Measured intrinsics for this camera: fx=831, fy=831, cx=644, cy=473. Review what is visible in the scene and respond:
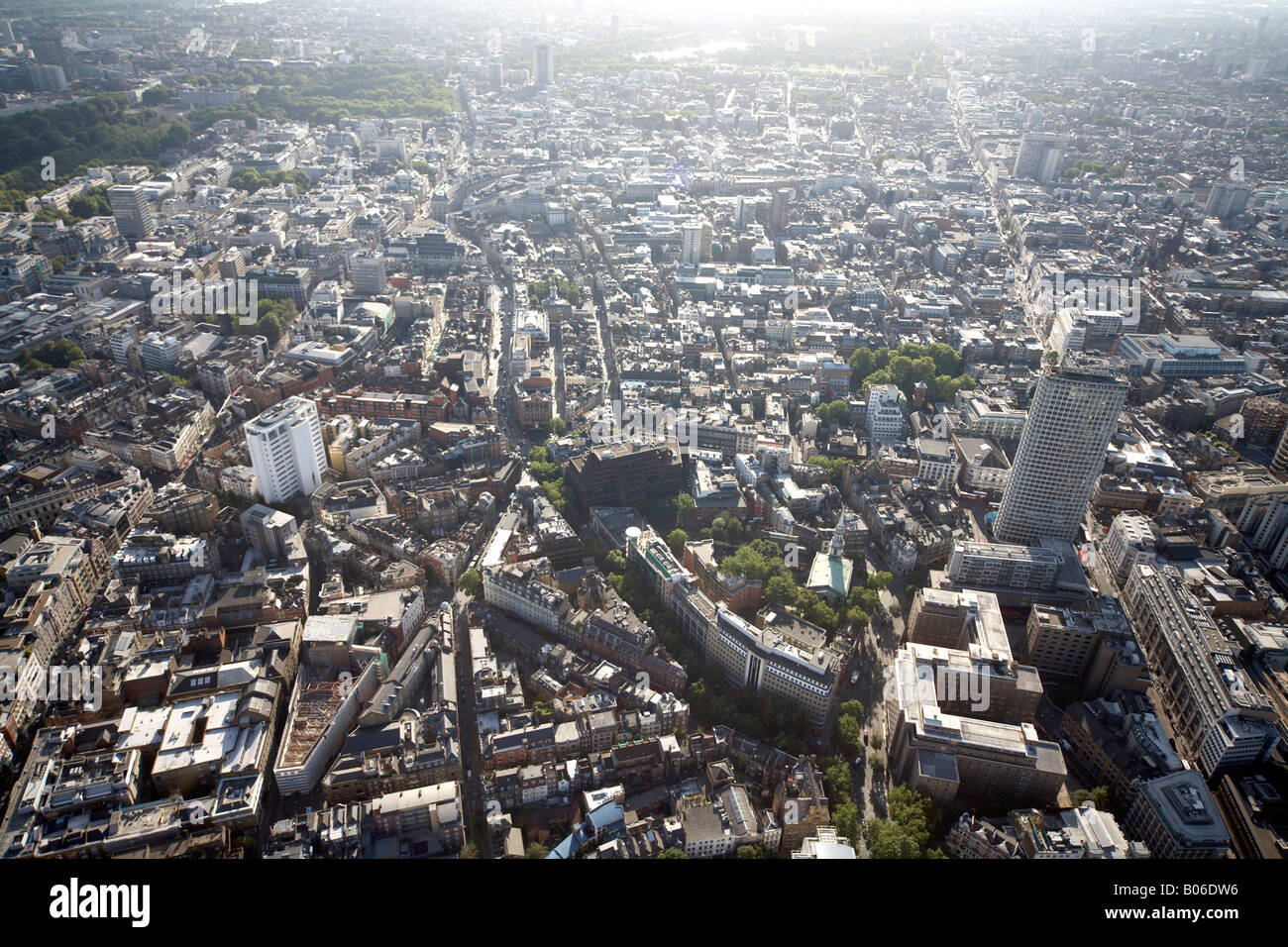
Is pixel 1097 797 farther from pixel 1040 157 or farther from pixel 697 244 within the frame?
pixel 1040 157

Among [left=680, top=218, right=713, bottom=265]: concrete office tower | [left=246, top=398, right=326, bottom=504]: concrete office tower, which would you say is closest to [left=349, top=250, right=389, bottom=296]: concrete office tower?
[left=246, top=398, right=326, bottom=504]: concrete office tower

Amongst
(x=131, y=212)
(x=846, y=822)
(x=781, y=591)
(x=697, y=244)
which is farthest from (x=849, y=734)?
(x=131, y=212)

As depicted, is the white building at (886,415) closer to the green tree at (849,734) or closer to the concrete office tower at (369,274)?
the green tree at (849,734)

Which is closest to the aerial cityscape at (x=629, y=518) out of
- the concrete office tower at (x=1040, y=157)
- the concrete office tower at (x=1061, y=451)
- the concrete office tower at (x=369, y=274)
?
the concrete office tower at (x=1061, y=451)

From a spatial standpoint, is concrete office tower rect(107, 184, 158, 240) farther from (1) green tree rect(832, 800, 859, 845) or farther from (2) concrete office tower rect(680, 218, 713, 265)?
(1) green tree rect(832, 800, 859, 845)

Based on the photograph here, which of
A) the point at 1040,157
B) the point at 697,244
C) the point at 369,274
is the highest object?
the point at 1040,157
